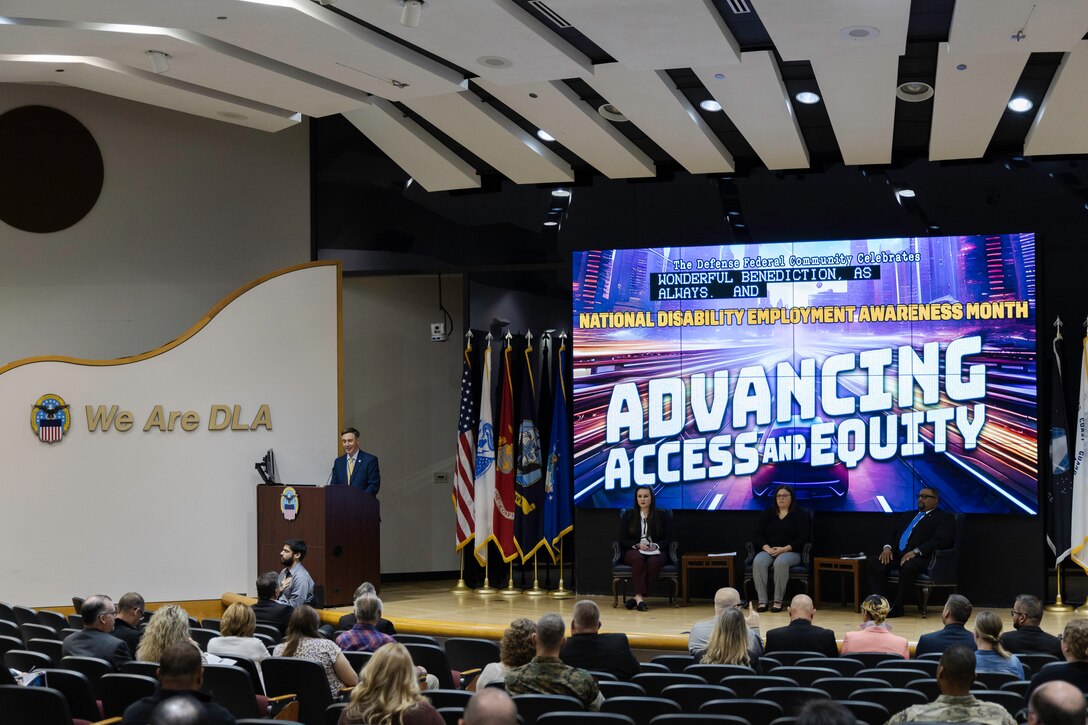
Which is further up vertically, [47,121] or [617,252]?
[47,121]

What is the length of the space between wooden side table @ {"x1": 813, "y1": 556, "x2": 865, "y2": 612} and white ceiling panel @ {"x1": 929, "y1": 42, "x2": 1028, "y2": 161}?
3.53m

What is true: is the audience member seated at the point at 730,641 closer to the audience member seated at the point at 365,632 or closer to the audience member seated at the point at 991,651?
the audience member seated at the point at 991,651

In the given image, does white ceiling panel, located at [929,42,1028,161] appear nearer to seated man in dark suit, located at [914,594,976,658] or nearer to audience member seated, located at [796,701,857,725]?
seated man in dark suit, located at [914,594,976,658]

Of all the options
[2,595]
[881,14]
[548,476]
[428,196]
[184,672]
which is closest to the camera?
[184,672]

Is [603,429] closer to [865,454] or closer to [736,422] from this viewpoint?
[736,422]

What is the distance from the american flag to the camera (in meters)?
11.8

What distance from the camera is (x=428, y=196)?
1244cm

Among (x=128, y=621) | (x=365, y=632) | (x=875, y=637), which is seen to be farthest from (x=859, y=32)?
(x=128, y=621)

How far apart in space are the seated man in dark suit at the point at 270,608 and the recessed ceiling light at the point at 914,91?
5.71 meters

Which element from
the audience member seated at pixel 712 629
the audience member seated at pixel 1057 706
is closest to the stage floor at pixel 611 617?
the audience member seated at pixel 712 629

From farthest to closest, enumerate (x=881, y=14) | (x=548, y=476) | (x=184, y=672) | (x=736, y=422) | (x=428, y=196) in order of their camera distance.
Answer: (x=428, y=196) → (x=548, y=476) → (x=736, y=422) → (x=881, y=14) → (x=184, y=672)

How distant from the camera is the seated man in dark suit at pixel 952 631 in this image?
6141 mm

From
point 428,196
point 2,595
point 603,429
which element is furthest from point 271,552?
point 428,196

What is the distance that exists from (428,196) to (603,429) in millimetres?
3124
